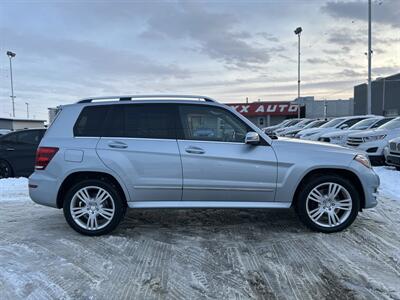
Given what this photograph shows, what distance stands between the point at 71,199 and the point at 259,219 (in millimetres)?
2813

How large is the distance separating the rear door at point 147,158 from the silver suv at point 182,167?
0.01 metres

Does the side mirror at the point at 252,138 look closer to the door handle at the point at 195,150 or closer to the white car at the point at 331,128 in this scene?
the door handle at the point at 195,150

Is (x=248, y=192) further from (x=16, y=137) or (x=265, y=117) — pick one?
(x=265, y=117)

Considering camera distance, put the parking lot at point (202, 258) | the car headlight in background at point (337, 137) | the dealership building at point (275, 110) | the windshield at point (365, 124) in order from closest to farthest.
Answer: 1. the parking lot at point (202, 258)
2. the car headlight in background at point (337, 137)
3. the windshield at point (365, 124)
4. the dealership building at point (275, 110)

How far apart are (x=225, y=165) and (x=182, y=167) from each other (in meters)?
0.57

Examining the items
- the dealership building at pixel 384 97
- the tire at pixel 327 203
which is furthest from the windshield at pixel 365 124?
the dealership building at pixel 384 97

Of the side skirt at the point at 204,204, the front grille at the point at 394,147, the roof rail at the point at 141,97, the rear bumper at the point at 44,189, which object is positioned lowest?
the side skirt at the point at 204,204

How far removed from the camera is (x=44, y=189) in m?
5.18

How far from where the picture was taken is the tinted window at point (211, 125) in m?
5.16

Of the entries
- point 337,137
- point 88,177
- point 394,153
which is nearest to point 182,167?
point 88,177

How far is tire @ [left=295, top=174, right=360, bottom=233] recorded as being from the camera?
5.16 m


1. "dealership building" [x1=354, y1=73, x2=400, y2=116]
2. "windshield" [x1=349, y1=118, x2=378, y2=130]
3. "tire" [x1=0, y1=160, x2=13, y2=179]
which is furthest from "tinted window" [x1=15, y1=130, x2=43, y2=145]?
"dealership building" [x1=354, y1=73, x2=400, y2=116]

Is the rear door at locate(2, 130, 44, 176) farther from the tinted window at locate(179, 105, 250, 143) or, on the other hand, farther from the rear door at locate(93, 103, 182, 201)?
the tinted window at locate(179, 105, 250, 143)

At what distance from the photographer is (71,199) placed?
5172 mm
